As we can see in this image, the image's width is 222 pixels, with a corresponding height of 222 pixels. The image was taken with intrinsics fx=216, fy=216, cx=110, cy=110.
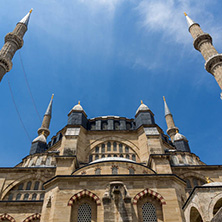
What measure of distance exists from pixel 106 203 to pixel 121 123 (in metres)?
13.6

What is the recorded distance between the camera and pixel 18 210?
1593 cm

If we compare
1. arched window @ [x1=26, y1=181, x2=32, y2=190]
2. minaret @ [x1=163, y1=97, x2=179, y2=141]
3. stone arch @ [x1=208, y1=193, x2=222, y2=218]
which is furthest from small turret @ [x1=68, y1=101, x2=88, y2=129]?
stone arch @ [x1=208, y1=193, x2=222, y2=218]

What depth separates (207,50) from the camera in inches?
884

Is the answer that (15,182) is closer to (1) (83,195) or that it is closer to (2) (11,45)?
(1) (83,195)

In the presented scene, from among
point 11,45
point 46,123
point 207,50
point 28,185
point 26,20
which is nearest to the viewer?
point 28,185

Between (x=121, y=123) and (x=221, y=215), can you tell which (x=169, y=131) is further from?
(x=221, y=215)

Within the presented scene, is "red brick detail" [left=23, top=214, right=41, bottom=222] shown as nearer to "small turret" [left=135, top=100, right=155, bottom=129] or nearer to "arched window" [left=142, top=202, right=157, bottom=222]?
"arched window" [left=142, top=202, right=157, bottom=222]

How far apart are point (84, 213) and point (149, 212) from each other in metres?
3.52

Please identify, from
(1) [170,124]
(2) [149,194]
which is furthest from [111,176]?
(1) [170,124]

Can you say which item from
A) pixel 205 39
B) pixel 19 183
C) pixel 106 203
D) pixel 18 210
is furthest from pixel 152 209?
pixel 205 39

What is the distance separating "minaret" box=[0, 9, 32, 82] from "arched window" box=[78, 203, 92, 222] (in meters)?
14.6

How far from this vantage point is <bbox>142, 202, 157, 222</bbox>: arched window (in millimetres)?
11422

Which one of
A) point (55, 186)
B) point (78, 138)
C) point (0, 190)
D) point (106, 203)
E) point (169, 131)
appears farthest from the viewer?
point (169, 131)

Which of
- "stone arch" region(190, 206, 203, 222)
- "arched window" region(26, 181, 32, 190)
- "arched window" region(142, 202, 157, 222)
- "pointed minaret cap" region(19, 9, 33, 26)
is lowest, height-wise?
"stone arch" region(190, 206, 203, 222)
